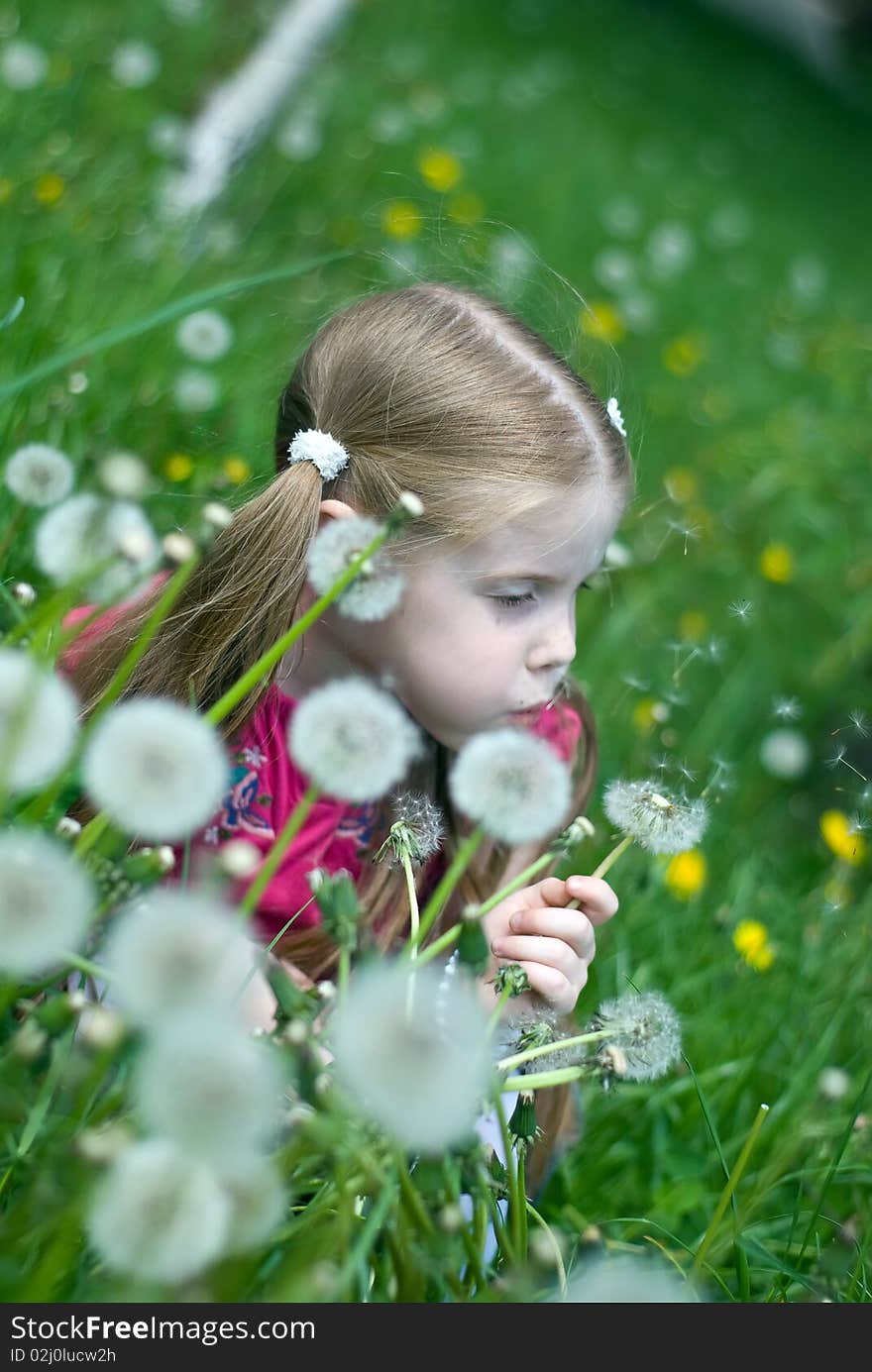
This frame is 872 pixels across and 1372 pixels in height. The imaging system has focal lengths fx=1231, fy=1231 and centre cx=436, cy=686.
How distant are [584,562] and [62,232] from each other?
4.96 ft

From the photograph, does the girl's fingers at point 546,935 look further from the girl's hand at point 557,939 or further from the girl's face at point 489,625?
the girl's face at point 489,625

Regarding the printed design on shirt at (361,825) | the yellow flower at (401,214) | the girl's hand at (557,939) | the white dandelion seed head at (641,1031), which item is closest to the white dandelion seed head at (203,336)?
the yellow flower at (401,214)

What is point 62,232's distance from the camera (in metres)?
2.45

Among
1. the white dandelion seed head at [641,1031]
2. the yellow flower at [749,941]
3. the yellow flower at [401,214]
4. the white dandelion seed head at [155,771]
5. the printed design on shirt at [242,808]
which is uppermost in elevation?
the white dandelion seed head at [155,771]

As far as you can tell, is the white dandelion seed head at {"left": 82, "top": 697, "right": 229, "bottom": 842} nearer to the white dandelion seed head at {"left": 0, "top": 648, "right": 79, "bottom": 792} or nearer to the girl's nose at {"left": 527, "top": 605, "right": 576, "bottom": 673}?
the white dandelion seed head at {"left": 0, "top": 648, "right": 79, "bottom": 792}

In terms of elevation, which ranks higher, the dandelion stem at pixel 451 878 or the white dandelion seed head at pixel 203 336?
the dandelion stem at pixel 451 878

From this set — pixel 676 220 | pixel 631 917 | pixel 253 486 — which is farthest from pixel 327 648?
pixel 676 220

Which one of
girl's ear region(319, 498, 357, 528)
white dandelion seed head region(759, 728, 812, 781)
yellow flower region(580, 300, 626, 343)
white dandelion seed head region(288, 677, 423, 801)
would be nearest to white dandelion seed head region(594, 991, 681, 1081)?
white dandelion seed head region(288, 677, 423, 801)

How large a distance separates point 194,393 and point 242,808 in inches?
34.3

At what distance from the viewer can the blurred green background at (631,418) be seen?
1735 mm

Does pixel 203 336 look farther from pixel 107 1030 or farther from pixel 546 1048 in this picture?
pixel 107 1030

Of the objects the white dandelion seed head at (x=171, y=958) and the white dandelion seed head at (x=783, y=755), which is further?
the white dandelion seed head at (x=783, y=755)

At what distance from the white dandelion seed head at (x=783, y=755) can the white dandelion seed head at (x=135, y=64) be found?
7.81ft
